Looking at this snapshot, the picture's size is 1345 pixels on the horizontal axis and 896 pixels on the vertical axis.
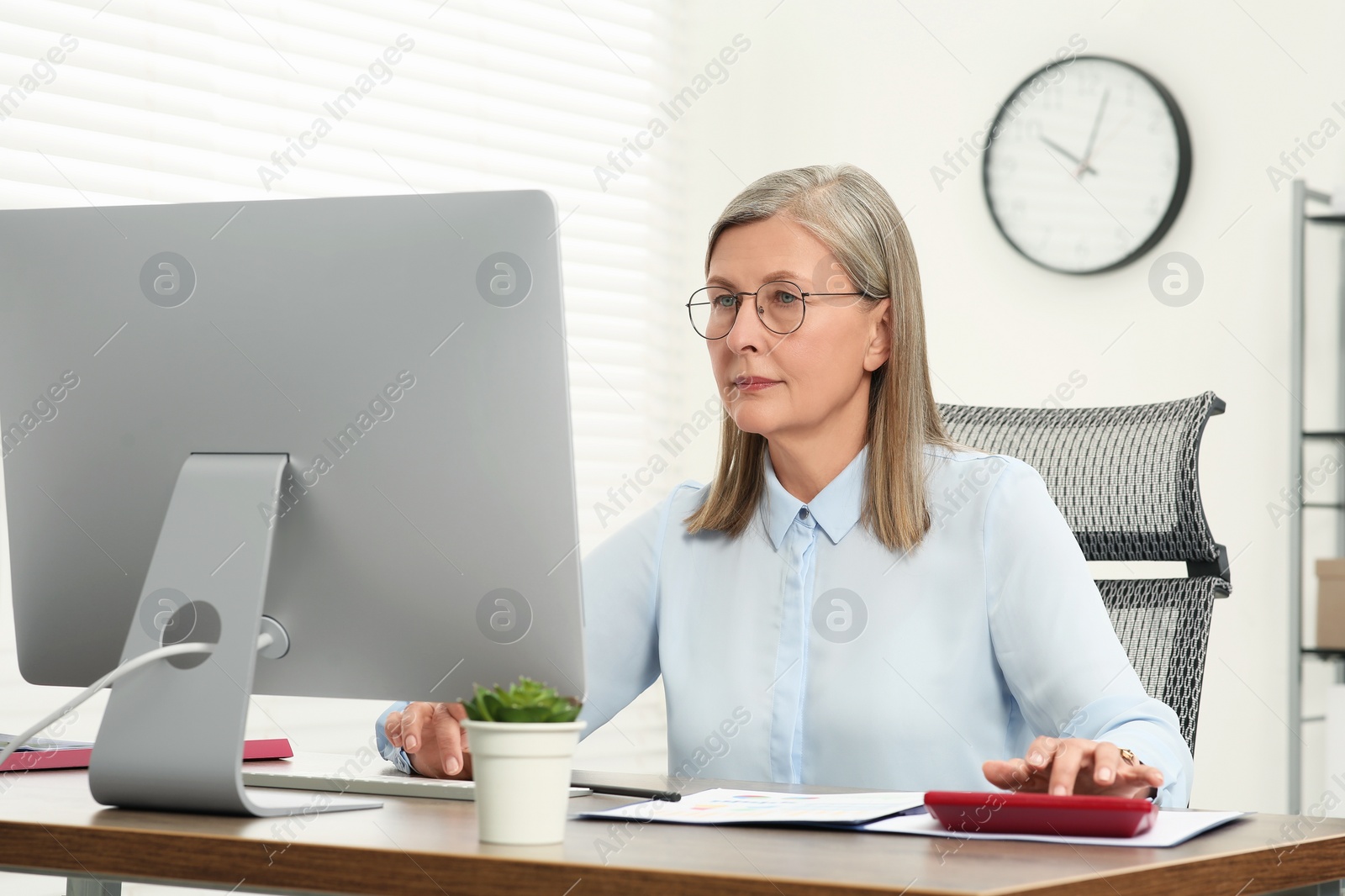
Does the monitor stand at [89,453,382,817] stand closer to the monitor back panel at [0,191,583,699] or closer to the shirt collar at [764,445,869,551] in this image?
the monitor back panel at [0,191,583,699]

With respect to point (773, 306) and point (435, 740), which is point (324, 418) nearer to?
point (435, 740)

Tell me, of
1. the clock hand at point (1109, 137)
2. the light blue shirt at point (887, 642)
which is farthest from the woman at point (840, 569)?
the clock hand at point (1109, 137)

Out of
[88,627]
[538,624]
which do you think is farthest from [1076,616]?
[88,627]

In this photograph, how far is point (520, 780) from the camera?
778 mm

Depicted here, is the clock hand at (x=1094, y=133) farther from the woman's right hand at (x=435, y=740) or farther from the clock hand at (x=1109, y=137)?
the woman's right hand at (x=435, y=740)

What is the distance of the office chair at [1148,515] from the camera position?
4.91 ft

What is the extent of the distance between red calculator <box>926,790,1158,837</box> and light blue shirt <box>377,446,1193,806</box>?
0.42 metres

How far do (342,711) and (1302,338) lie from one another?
2024mm

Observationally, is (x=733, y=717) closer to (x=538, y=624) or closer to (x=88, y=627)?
(x=538, y=624)

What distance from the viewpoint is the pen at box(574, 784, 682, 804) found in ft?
3.29

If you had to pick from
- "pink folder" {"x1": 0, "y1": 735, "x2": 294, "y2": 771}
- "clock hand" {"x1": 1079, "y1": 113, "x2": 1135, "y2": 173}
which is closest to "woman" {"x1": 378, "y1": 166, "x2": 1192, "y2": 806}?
"pink folder" {"x1": 0, "y1": 735, "x2": 294, "y2": 771}

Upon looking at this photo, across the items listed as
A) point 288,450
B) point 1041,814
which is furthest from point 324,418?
point 1041,814

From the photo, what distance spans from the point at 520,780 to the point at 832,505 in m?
0.76

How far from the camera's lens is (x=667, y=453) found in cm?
332
